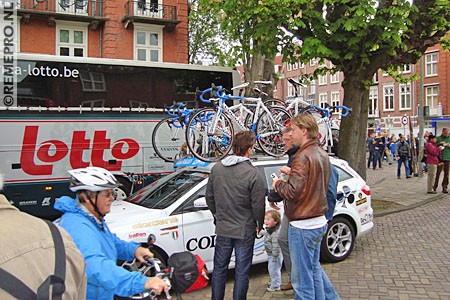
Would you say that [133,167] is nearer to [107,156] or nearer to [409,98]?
→ [107,156]

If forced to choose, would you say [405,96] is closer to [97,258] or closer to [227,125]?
[227,125]

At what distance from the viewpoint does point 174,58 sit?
23281 millimetres

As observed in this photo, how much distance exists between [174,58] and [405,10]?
16.0 metres

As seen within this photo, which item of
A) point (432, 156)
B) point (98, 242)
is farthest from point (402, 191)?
point (98, 242)

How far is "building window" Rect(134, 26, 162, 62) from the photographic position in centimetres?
2291

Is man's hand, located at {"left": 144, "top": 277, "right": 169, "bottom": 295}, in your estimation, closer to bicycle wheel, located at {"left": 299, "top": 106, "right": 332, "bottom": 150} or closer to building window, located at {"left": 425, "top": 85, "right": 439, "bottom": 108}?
bicycle wheel, located at {"left": 299, "top": 106, "right": 332, "bottom": 150}

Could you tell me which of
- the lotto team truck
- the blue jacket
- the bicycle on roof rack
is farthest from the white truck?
the blue jacket

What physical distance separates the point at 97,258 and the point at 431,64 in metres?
49.1

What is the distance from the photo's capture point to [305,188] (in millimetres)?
3762

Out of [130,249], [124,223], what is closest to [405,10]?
[124,223]

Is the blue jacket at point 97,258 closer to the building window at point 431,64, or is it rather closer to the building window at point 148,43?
the building window at point 148,43

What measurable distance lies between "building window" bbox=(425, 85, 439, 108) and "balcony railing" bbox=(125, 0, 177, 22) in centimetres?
3243

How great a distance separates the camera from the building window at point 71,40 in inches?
863

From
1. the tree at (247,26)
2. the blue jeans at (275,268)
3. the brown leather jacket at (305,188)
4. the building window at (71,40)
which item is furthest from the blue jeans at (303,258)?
the building window at (71,40)
